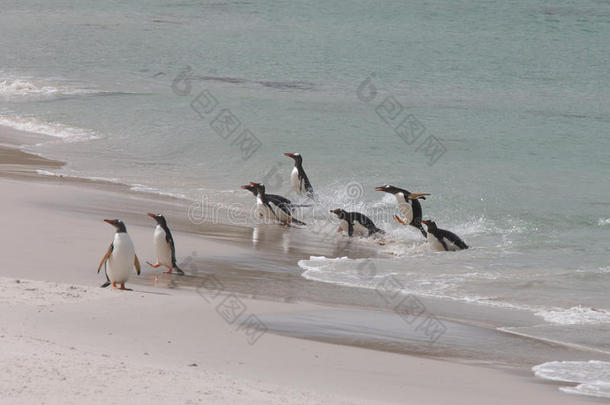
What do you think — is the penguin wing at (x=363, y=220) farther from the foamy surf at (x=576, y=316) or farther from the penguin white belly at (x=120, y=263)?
the penguin white belly at (x=120, y=263)

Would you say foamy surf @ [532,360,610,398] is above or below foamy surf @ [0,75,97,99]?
below

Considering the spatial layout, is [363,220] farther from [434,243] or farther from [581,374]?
[581,374]

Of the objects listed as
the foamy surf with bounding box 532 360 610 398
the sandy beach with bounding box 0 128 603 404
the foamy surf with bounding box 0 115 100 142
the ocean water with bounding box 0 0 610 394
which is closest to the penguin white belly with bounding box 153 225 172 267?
the sandy beach with bounding box 0 128 603 404

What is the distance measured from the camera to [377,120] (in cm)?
2316

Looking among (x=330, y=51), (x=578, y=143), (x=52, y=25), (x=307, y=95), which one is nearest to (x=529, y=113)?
(x=578, y=143)

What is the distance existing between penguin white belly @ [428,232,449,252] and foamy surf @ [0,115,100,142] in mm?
10095

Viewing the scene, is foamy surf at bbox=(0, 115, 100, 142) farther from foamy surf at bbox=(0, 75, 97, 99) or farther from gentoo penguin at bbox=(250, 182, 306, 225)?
gentoo penguin at bbox=(250, 182, 306, 225)

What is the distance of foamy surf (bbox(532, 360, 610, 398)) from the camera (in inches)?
249

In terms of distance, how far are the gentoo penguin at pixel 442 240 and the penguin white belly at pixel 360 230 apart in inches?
41.9

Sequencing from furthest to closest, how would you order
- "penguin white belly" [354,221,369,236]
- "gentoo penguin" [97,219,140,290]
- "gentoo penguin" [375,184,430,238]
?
"gentoo penguin" [375,184,430,238], "penguin white belly" [354,221,369,236], "gentoo penguin" [97,219,140,290]

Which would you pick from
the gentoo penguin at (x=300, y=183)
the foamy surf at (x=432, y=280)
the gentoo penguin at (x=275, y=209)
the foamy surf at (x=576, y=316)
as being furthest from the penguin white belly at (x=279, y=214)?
the foamy surf at (x=576, y=316)

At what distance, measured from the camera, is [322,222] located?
1350 centimetres

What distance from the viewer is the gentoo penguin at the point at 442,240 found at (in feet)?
37.9

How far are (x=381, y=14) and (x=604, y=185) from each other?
31.4 m
